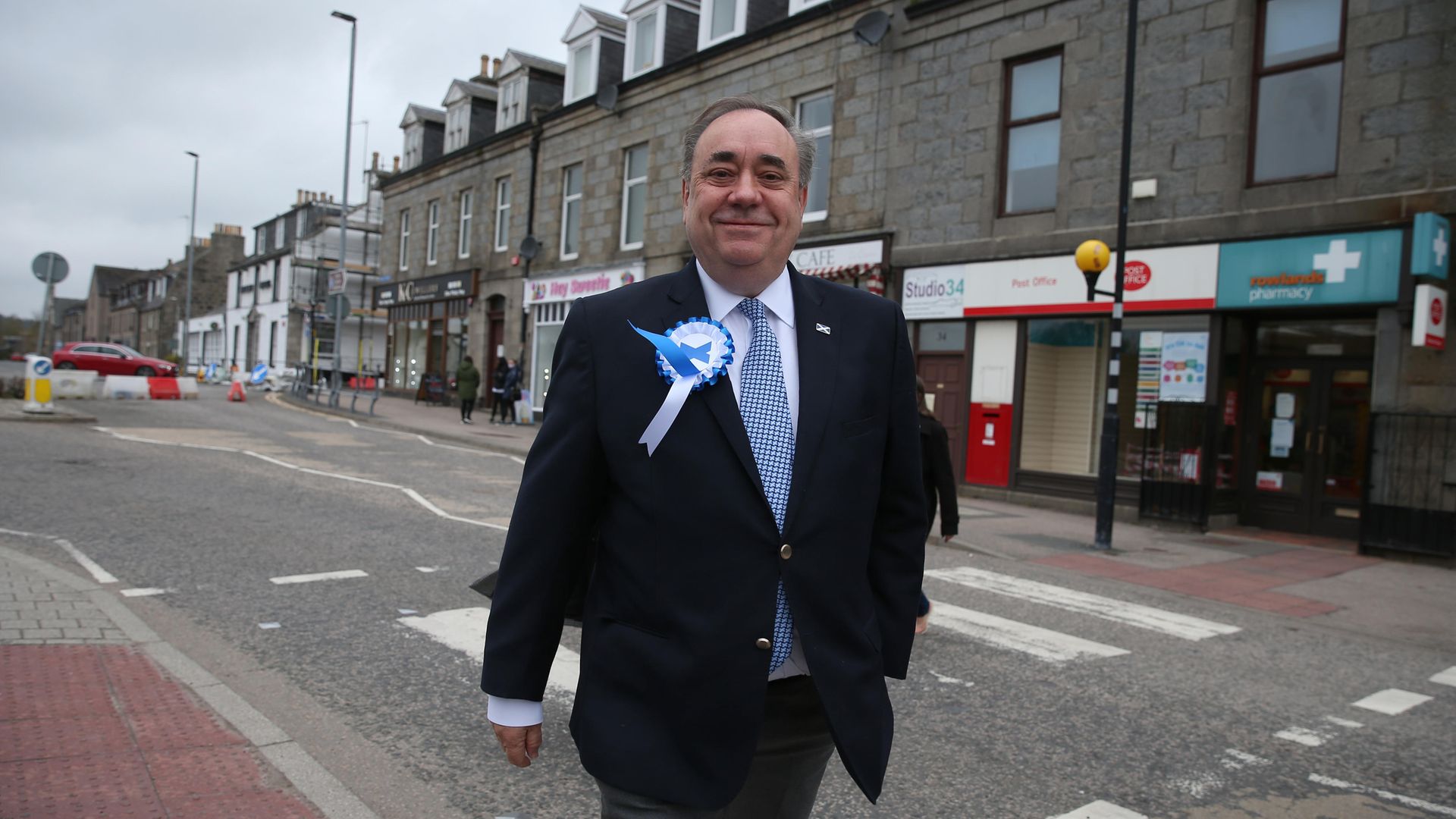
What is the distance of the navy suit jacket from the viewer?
1844 millimetres

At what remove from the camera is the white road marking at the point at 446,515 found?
32.1 feet

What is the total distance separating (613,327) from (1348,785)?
161 inches

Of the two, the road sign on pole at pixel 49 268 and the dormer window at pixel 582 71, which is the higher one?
the dormer window at pixel 582 71

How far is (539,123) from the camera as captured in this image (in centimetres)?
2717

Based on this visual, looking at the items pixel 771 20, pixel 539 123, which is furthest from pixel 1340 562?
pixel 539 123

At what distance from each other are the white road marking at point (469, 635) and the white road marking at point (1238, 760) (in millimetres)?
3025

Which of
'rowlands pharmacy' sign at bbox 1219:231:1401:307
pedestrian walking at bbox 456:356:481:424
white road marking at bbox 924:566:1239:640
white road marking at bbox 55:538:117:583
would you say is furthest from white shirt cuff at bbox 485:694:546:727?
pedestrian walking at bbox 456:356:481:424

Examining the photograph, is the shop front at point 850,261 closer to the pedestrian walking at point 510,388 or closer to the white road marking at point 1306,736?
the pedestrian walking at point 510,388

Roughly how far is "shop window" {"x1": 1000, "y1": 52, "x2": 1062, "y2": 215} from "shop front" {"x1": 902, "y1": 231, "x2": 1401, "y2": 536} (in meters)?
1.03

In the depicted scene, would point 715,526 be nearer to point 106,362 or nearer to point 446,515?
point 446,515

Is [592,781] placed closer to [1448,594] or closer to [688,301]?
[688,301]

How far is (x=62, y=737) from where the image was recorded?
378 centimetres

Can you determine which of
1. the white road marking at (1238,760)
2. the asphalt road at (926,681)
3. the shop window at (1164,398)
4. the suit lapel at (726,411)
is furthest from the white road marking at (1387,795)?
the shop window at (1164,398)

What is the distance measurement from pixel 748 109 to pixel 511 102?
96.4 ft
